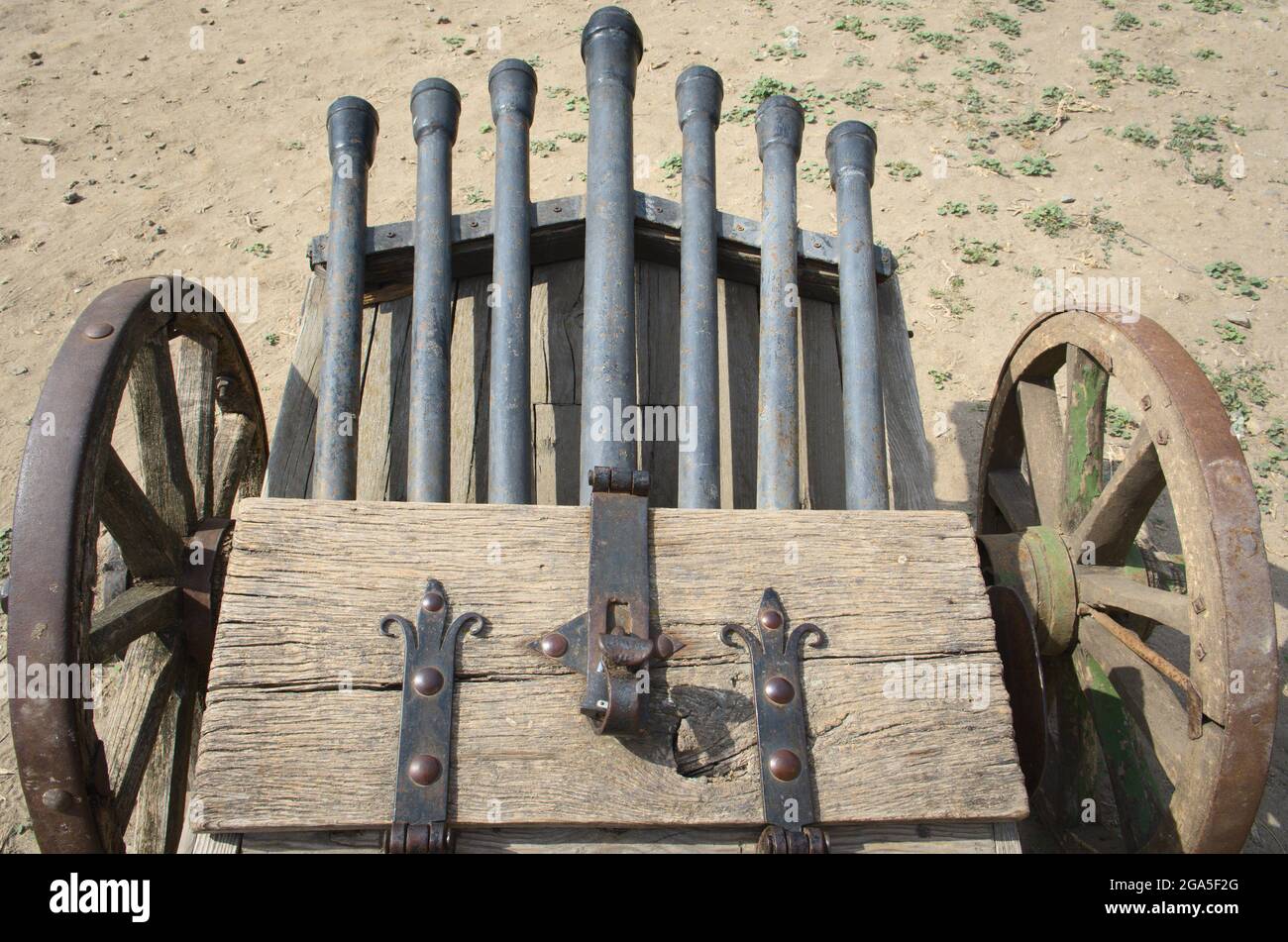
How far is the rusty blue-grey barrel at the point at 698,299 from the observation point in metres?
2.58

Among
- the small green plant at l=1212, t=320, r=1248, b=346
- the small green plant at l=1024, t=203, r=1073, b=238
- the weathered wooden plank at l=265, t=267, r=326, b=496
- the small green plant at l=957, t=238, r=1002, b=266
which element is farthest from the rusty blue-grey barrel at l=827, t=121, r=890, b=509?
the small green plant at l=1024, t=203, r=1073, b=238

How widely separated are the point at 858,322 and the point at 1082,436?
698 millimetres

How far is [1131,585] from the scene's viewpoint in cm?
238

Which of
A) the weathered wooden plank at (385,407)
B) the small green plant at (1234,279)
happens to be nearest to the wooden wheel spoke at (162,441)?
the weathered wooden plank at (385,407)

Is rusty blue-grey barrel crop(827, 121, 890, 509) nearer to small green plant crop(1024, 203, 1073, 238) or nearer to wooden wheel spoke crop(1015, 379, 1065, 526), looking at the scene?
wooden wheel spoke crop(1015, 379, 1065, 526)

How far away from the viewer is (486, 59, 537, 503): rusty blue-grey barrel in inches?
101

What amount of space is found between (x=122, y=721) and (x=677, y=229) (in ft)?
6.80

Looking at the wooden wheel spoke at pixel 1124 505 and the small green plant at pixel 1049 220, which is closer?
the wooden wheel spoke at pixel 1124 505

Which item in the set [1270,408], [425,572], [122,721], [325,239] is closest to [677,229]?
[325,239]

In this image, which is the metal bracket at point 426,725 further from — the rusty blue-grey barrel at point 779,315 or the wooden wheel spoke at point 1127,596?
the wooden wheel spoke at point 1127,596

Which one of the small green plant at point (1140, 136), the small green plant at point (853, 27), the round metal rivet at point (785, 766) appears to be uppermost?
the small green plant at point (853, 27)

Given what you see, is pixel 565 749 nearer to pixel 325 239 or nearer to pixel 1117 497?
pixel 1117 497

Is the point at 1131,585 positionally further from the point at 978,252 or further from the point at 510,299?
the point at 978,252

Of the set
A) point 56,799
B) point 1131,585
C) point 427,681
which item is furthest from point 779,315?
point 56,799
